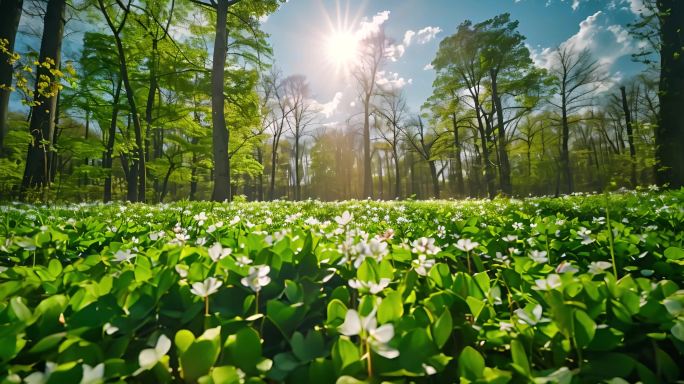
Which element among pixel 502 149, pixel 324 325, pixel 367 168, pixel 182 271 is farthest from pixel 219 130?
pixel 502 149

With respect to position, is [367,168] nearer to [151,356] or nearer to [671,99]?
[671,99]

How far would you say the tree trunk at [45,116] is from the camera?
26.2 ft

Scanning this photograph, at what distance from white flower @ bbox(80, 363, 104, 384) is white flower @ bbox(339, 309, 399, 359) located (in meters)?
0.46

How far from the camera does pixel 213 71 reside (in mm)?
10594

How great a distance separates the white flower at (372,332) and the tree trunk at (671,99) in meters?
11.8

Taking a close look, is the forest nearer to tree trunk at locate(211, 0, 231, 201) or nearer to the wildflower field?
tree trunk at locate(211, 0, 231, 201)

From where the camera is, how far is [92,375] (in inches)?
22.1

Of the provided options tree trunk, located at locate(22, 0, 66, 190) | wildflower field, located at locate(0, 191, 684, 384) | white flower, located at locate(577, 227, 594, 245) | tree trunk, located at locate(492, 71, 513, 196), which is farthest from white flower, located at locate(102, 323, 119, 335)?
tree trunk, located at locate(492, 71, 513, 196)

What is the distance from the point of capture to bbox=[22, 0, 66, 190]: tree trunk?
7.97 metres

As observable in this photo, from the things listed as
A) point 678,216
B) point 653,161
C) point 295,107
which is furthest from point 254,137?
point 678,216

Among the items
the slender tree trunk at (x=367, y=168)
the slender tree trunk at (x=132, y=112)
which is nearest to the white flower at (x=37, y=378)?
the slender tree trunk at (x=132, y=112)

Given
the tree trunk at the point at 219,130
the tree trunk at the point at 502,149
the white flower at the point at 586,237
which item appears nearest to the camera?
the white flower at the point at 586,237

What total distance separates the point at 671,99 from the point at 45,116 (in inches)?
672

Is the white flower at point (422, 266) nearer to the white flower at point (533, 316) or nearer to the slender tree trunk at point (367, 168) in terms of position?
the white flower at point (533, 316)
